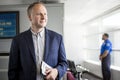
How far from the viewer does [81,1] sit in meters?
7.24

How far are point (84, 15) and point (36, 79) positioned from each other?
9.04 m

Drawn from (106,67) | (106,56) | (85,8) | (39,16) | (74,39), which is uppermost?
(85,8)

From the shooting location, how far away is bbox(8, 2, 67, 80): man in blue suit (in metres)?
1.36

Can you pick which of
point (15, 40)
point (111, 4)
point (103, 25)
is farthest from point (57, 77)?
point (103, 25)

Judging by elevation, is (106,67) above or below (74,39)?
below

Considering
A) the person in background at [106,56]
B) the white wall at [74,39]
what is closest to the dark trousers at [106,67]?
the person in background at [106,56]

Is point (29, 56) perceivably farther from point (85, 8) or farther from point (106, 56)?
point (85, 8)

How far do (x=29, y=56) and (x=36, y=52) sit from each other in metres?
0.06

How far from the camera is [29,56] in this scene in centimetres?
136

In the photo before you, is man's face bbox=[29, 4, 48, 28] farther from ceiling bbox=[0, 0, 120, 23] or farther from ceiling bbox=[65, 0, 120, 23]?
ceiling bbox=[65, 0, 120, 23]

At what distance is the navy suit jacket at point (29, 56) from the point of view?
1359 mm

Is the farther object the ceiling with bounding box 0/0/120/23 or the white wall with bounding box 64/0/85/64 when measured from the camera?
the white wall with bounding box 64/0/85/64

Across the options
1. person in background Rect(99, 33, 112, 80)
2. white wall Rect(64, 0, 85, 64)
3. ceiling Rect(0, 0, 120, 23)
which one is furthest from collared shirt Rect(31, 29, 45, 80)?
white wall Rect(64, 0, 85, 64)

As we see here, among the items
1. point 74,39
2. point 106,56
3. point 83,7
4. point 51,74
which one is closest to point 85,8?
point 83,7
